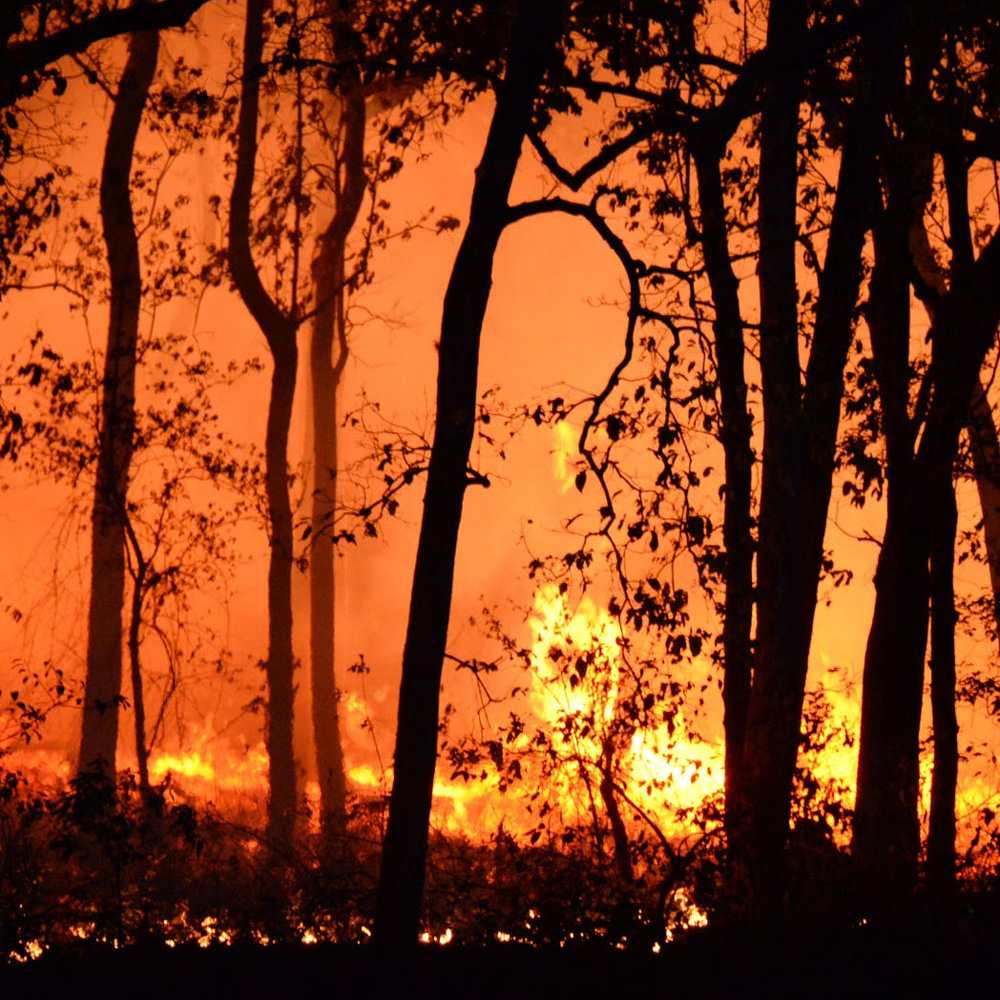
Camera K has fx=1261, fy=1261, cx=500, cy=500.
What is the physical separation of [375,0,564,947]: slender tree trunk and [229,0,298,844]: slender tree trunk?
10472 mm

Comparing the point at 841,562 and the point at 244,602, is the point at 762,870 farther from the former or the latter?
the point at 244,602

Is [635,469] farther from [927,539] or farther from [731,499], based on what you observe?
[927,539]

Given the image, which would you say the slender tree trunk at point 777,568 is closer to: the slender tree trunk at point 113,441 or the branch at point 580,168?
the branch at point 580,168

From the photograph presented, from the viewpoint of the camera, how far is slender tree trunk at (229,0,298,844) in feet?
61.2

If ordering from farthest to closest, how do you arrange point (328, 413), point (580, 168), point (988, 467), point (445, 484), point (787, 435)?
1. point (328, 413)
2. point (988, 467)
3. point (580, 168)
4. point (787, 435)
5. point (445, 484)

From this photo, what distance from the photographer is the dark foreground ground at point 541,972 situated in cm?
614

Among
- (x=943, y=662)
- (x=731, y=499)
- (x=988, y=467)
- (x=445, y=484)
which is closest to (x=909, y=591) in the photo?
(x=943, y=662)

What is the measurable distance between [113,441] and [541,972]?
12404 millimetres

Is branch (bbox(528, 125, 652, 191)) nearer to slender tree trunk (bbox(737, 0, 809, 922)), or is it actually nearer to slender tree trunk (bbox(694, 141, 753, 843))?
slender tree trunk (bbox(694, 141, 753, 843))

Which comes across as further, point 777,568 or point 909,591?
point 909,591

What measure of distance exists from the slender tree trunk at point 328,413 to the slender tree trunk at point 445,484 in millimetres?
12337

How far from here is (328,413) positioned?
23031 mm

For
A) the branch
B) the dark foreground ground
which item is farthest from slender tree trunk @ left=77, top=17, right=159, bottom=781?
the dark foreground ground

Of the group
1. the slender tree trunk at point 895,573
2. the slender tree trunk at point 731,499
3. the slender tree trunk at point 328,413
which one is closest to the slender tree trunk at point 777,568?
the slender tree trunk at point 731,499
